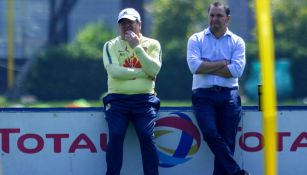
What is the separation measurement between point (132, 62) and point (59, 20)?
27088 millimetres

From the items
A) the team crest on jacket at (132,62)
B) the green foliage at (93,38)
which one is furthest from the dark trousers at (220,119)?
the green foliage at (93,38)

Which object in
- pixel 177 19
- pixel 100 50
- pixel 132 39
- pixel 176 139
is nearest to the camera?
pixel 132 39

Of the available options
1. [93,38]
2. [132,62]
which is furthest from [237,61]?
[93,38]

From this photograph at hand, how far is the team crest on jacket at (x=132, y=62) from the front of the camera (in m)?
10.2

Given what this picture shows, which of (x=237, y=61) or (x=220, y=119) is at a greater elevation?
(x=237, y=61)

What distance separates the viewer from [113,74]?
10.1 meters

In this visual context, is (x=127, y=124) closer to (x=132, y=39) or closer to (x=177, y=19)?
(x=132, y=39)

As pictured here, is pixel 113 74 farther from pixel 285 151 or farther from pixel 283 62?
pixel 283 62

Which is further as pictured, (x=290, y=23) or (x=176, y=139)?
(x=290, y=23)

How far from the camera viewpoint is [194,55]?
1023 centimetres

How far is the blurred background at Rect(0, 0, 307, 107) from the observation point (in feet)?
110

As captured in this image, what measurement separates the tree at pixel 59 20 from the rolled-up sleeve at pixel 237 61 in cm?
2633

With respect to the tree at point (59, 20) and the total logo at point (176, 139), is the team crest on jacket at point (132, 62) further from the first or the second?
the tree at point (59, 20)

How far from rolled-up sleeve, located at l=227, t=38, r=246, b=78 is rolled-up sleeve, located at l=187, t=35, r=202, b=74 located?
0.98ft
